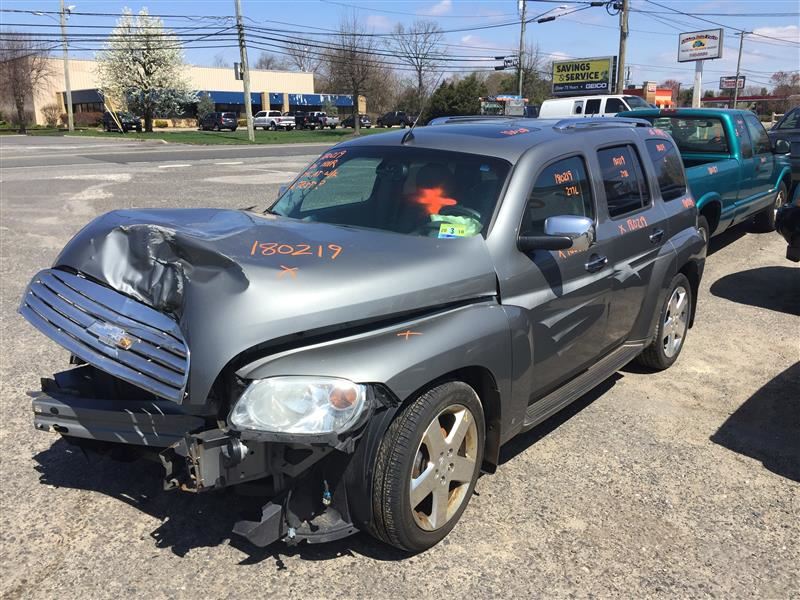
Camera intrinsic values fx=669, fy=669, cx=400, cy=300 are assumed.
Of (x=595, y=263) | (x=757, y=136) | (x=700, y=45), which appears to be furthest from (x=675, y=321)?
(x=700, y=45)

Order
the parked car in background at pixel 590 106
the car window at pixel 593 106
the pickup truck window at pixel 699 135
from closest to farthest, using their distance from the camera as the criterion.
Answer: the pickup truck window at pixel 699 135 < the parked car in background at pixel 590 106 < the car window at pixel 593 106

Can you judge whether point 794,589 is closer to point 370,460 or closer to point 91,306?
point 370,460

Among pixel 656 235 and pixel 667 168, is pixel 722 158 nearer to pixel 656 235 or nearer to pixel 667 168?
pixel 667 168

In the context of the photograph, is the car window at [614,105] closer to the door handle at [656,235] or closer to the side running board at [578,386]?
the door handle at [656,235]

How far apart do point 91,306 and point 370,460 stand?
1.40 m

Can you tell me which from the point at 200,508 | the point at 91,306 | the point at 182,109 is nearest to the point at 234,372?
the point at 91,306

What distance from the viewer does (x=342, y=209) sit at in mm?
3951

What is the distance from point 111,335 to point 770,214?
1080cm

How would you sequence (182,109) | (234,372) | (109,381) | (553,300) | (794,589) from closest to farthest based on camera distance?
(234,372)
(794,589)
(109,381)
(553,300)
(182,109)

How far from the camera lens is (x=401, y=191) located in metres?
3.81

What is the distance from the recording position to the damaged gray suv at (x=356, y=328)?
2.51 m

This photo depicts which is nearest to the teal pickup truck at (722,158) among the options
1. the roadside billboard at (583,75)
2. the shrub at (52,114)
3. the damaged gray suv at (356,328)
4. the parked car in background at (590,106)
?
the damaged gray suv at (356,328)

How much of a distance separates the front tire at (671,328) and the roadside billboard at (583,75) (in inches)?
1747

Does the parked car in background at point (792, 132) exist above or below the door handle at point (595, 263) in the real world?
above
